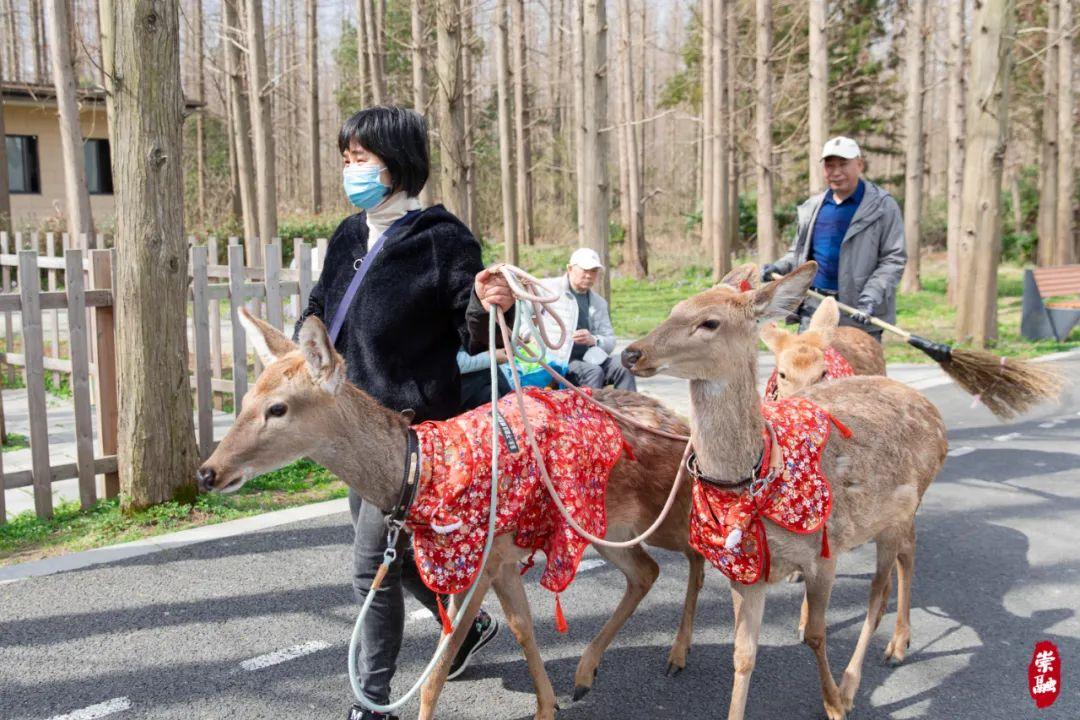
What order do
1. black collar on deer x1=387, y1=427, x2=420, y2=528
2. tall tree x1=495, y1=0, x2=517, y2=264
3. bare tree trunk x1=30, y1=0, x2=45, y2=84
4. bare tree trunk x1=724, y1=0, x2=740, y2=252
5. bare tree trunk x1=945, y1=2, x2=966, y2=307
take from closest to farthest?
black collar on deer x1=387, y1=427, x2=420, y2=528
bare tree trunk x1=945, y1=2, x2=966, y2=307
tall tree x1=495, y1=0, x2=517, y2=264
bare tree trunk x1=724, y1=0, x2=740, y2=252
bare tree trunk x1=30, y1=0, x2=45, y2=84

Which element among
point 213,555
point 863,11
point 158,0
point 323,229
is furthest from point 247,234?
point 863,11

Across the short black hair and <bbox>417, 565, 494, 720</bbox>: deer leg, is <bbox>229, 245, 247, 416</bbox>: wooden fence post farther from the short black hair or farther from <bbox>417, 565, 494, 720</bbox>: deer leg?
<bbox>417, 565, 494, 720</bbox>: deer leg

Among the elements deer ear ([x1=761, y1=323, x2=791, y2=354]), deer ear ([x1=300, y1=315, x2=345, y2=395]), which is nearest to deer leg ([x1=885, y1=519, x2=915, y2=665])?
deer ear ([x1=761, y1=323, x2=791, y2=354])

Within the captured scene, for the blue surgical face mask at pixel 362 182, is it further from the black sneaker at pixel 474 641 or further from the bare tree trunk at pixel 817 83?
the bare tree trunk at pixel 817 83

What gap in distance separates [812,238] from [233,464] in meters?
4.98

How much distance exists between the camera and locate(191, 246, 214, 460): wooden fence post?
708 centimetres

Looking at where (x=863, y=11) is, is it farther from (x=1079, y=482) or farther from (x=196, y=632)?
(x=196, y=632)

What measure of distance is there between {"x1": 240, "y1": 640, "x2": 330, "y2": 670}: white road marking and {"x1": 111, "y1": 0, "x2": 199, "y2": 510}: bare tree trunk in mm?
2579

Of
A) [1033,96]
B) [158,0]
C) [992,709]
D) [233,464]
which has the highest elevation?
[1033,96]

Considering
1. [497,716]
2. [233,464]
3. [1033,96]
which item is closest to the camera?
[233,464]

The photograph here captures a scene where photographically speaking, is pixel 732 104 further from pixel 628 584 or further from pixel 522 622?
pixel 522 622

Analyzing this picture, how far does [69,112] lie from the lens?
601 inches

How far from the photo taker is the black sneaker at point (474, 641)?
414cm

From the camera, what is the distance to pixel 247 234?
63.7 ft
